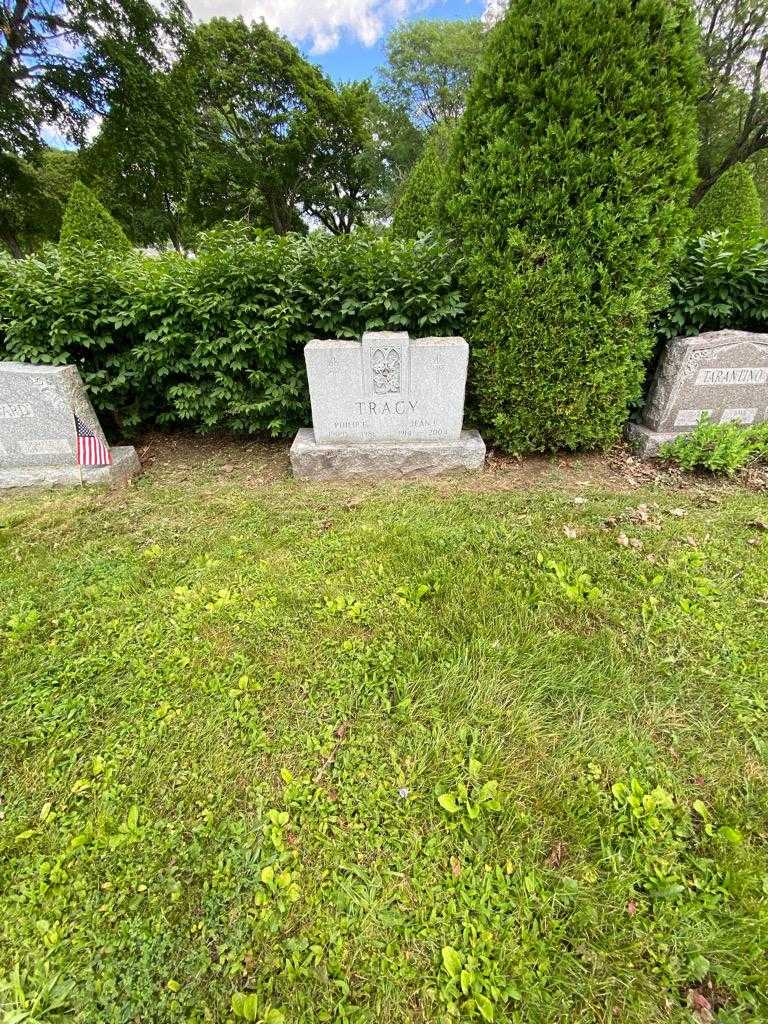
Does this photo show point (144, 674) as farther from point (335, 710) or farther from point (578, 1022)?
point (578, 1022)

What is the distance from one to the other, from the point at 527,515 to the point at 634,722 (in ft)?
4.95

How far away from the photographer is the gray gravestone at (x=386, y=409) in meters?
3.42

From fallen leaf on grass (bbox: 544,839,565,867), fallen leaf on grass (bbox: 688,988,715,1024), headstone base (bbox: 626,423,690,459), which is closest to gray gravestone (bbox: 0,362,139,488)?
fallen leaf on grass (bbox: 544,839,565,867)

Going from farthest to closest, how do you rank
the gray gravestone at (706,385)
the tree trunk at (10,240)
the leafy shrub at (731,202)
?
the tree trunk at (10,240) < the leafy shrub at (731,202) < the gray gravestone at (706,385)

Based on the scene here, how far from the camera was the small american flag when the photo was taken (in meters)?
3.52

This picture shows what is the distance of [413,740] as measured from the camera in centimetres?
163

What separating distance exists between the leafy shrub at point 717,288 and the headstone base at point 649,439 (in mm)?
821

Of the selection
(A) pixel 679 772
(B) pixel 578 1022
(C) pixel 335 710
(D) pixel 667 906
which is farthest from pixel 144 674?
(A) pixel 679 772

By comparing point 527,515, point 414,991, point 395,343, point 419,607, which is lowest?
point 414,991

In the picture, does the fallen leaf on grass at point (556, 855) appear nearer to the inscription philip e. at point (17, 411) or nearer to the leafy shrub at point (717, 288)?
the leafy shrub at point (717, 288)

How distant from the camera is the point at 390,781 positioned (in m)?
1.51

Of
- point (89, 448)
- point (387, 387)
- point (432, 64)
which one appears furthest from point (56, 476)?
point (432, 64)

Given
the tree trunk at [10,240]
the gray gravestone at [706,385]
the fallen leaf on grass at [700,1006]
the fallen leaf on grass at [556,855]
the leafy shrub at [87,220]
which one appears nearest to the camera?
the fallen leaf on grass at [700,1006]

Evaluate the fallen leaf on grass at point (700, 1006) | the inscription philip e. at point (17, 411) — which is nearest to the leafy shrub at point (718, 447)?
the fallen leaf on grass at point (700, 1006)
